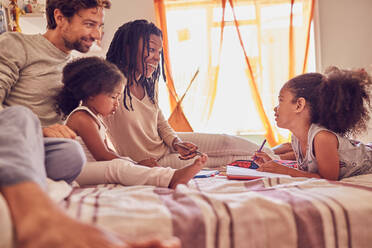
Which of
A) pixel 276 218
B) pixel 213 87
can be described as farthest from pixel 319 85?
pixel 213 87

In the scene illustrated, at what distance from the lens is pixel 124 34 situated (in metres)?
1.59

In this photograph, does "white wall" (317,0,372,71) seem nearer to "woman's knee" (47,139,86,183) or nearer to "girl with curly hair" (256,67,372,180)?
"girl with curly hair" (256,67,372,180)

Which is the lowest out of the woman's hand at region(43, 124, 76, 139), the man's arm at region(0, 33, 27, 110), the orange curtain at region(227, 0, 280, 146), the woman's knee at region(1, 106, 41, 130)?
the orange curtain at region(227, 0, 280, 146)

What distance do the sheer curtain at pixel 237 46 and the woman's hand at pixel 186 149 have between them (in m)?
1.46

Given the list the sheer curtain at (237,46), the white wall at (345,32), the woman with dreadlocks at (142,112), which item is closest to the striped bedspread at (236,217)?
the woman with dreadlocks at (142,112)

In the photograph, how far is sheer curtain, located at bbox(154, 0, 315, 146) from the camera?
3.00 meters

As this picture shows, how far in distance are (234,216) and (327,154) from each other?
2.07ft

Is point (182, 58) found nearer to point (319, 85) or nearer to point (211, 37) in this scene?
point (211, 37)

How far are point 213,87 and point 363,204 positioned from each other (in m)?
2.40

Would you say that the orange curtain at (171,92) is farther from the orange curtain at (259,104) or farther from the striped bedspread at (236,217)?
the striped bedspread at (236,217)

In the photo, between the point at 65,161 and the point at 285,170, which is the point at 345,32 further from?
the point at 65,161

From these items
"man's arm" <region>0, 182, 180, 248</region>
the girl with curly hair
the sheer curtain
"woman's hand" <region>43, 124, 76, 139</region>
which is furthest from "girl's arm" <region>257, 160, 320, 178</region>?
the sheer curtain

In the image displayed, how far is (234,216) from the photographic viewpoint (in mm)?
616

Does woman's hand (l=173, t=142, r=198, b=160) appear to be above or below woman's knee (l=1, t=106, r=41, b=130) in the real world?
below
